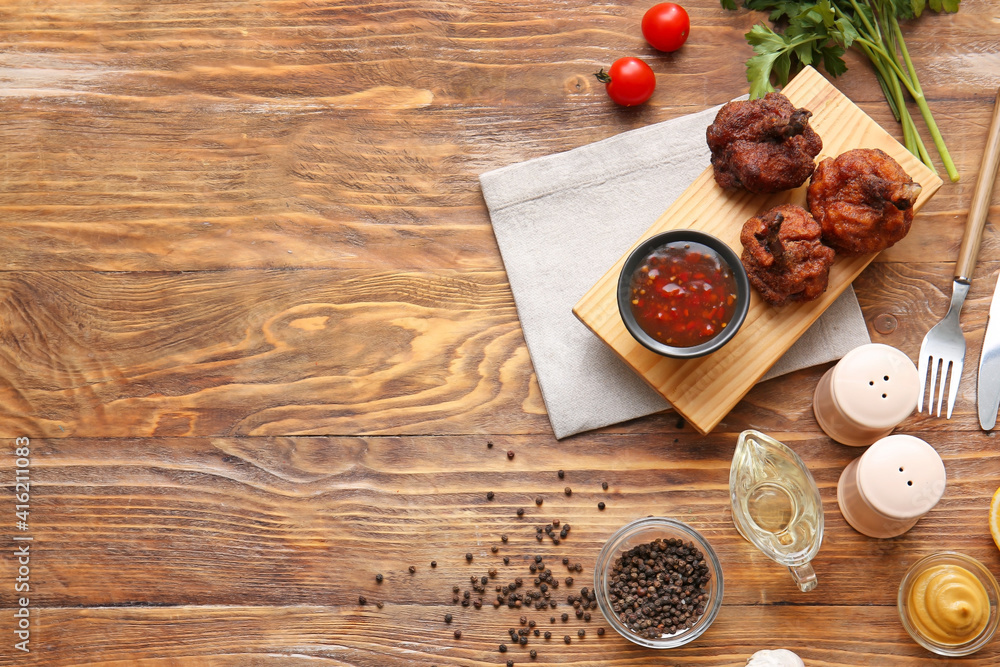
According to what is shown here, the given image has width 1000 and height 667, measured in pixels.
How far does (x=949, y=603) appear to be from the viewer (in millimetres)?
2207

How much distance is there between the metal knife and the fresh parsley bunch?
0.58 metres

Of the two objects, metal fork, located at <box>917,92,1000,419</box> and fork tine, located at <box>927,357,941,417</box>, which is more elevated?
metal fork, located at <box>917,92,1000,419</box>

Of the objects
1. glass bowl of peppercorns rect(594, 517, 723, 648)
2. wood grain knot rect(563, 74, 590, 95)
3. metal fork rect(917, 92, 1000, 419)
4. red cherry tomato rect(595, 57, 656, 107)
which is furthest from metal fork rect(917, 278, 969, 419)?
wood grain knot rect(563, 74, 590, 95)

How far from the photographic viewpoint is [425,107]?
2521 mm

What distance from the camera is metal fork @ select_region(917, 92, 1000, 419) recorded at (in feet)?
7.79

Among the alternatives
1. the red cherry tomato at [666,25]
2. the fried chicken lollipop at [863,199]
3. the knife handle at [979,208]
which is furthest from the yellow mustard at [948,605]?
the red cherry tomato at [666,25]

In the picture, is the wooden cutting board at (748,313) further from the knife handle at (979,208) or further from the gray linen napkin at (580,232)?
the knife handle at (979,208)

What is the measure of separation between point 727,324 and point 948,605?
3.92 ft

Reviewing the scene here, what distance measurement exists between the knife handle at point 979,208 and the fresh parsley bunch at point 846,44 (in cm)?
10

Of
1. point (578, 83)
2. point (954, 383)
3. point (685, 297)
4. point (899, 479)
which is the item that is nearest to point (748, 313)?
point (685, 297)

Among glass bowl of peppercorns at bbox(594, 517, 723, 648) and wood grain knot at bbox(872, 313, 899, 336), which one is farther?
wood grain knot at bbox(872, 313, 899, 336)

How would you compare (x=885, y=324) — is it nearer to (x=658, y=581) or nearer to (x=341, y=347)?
(x=658, y=581)

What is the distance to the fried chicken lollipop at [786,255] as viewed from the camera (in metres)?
2.13

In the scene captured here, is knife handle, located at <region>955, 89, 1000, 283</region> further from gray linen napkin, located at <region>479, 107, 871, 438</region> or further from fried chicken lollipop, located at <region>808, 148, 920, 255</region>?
gray linen napkin, located at <region>479, 107, 871, 438</region>
